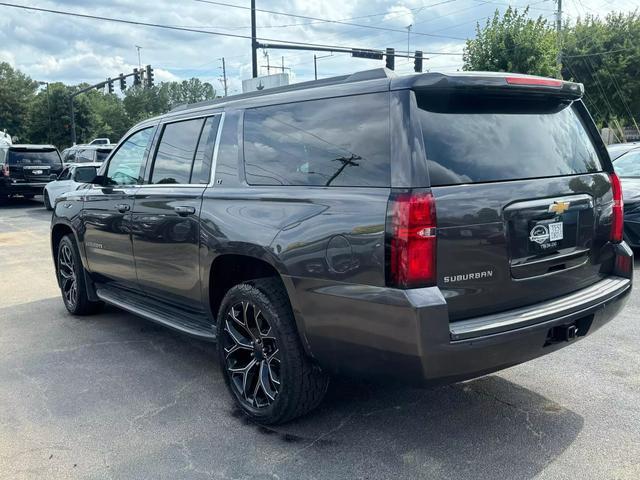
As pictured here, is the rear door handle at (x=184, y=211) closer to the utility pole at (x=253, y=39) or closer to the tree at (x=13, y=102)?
the utility pole at (x=253, y=39)

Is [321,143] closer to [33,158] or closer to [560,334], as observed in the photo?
[560,334]

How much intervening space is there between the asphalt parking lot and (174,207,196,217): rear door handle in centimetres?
122

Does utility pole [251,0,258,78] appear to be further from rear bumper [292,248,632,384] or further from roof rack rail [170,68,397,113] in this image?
rear bumper [292,248,632,384]

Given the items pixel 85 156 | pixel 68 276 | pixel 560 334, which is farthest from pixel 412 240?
pixel 85 156

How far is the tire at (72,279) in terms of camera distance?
5.64 m

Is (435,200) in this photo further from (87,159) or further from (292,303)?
(87,159)

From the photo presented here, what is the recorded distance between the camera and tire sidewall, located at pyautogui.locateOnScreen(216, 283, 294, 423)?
3.17 metres

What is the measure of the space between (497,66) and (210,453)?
24.3 meters

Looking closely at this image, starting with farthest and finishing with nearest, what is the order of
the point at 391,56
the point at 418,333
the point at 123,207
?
the point at 391,56, the point at 123,207, the point at 418,333

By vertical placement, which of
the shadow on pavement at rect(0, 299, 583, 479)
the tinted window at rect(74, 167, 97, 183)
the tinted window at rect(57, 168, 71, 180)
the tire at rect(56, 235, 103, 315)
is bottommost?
the shadow on pavement at rect(0, 299, 583, 479)

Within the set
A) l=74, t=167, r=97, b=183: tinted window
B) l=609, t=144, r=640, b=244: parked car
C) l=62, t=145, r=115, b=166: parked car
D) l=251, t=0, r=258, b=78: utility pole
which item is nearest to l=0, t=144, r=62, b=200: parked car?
l=62, t=145, r=115, b=166: parked car

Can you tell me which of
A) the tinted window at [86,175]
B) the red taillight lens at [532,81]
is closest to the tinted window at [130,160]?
the tinted window at [86,175]

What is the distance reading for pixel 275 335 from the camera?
3201 mm

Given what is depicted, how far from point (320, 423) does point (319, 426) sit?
1.4 inches
